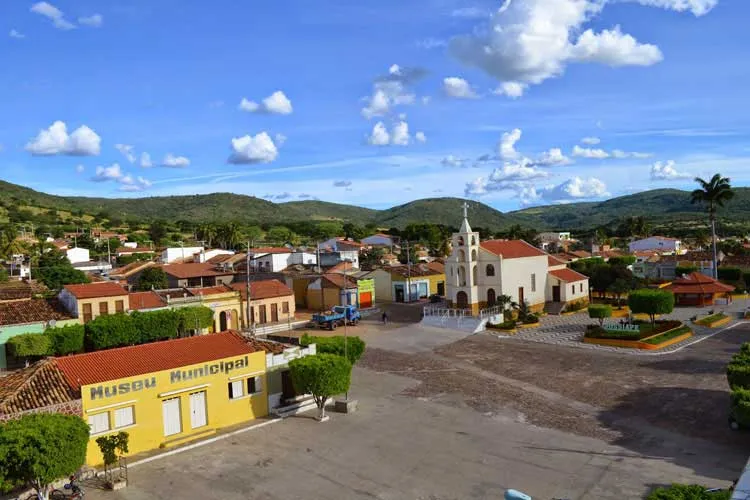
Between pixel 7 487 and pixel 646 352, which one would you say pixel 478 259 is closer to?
pixel 646 352

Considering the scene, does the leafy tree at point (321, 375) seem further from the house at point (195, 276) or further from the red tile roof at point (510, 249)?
the house at point (195, 276)

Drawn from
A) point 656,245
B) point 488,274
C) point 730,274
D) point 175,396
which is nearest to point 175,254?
point 488,274

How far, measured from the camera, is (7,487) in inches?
587

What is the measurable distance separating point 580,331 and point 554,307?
29.8ft

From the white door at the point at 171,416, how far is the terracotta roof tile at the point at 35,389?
125 inches

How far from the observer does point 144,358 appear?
2178 centimetres

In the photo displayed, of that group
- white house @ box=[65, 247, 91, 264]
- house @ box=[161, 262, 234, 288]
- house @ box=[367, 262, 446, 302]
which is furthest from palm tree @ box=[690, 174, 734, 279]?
white house @ box=[65, 247, 91, 264]

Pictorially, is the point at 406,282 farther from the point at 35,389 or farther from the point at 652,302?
the point at 35,389

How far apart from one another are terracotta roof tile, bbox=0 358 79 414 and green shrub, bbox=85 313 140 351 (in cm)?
1320

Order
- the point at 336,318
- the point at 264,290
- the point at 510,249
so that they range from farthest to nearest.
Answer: the point at 510,249 < the point at 264,290 < the point at 336,318

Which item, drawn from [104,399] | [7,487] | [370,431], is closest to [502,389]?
[370,431]

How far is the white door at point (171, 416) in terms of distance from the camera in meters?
21.1

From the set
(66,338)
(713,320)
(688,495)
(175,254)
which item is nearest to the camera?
(688,495)

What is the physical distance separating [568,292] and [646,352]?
16.6m
